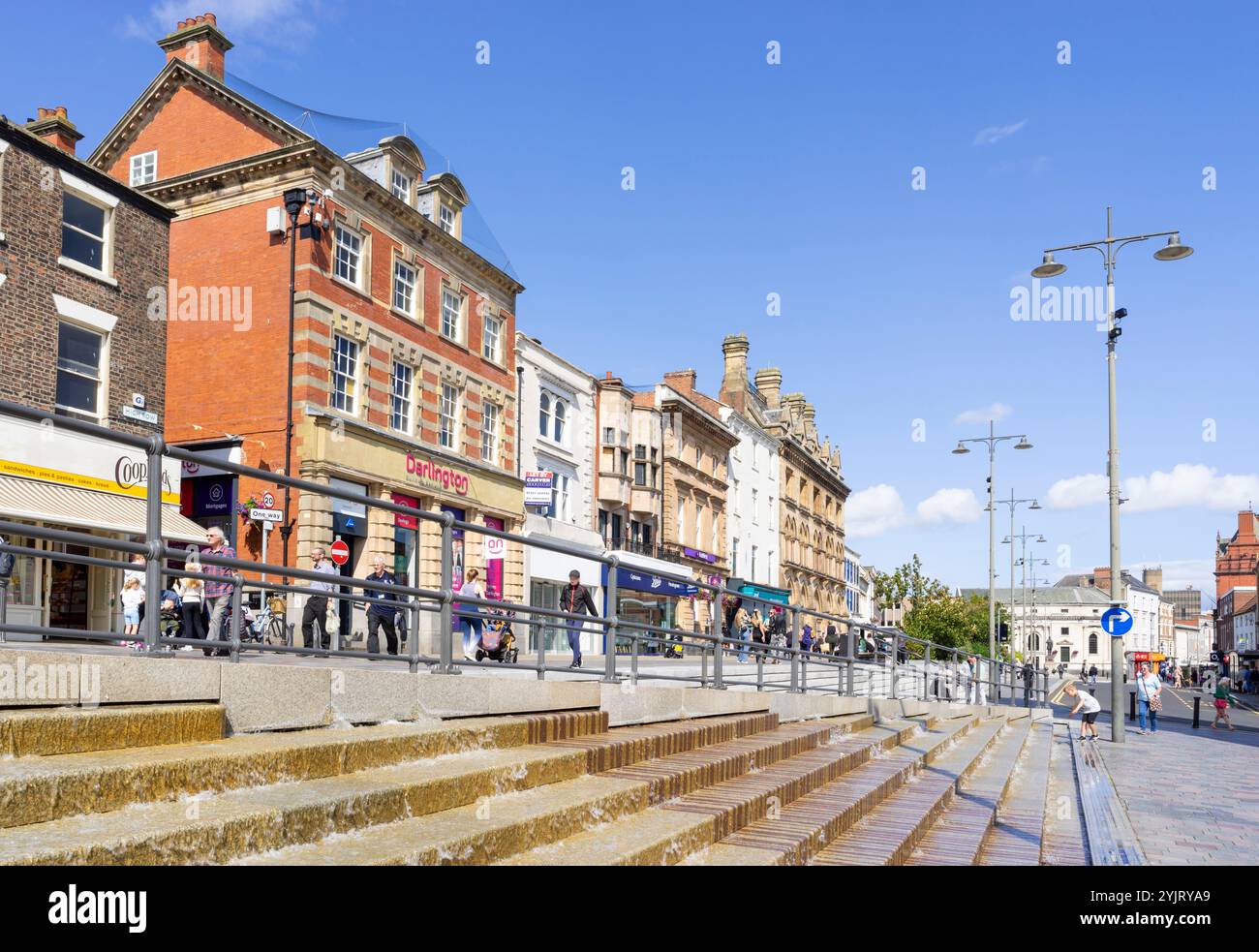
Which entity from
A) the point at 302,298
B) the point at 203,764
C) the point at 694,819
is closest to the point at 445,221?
the point at 302,298

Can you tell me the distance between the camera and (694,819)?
5598 mm

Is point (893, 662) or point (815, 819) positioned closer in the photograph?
point (815, 819)

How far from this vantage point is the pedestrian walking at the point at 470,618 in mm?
7566

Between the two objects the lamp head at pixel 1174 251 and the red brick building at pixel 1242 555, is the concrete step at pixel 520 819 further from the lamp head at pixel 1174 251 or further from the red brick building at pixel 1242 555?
the red brick building at pixel 1242 555

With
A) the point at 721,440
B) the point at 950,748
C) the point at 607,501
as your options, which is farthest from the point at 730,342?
the point at 950,748

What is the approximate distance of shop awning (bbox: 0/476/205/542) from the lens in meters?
5.26

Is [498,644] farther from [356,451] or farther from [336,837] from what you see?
[356,451]

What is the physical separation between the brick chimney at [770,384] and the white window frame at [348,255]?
4092 cm

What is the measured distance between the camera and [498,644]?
7.90 meters

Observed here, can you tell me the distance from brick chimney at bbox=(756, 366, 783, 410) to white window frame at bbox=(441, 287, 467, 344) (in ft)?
118

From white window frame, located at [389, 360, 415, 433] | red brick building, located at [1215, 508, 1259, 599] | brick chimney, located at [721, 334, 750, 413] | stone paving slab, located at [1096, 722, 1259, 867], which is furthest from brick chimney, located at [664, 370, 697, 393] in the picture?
red brick building, located at [1215, 508, 1259, 599]

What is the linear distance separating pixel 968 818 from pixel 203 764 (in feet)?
21.4

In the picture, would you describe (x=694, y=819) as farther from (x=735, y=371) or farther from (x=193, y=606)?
(x=735, y=371)

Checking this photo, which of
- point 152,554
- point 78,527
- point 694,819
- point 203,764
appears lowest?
point 694,819
